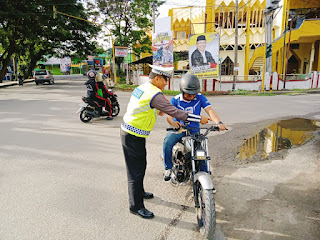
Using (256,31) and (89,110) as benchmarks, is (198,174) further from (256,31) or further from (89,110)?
(256,31)

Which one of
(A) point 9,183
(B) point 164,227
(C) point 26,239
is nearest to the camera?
(C) point 26,239

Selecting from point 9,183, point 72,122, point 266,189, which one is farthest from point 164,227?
point 72,122

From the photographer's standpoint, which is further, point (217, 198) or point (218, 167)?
point (218, 167)

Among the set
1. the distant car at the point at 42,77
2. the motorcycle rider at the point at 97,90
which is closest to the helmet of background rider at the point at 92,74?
the motorcycle rider at the point at 97,90

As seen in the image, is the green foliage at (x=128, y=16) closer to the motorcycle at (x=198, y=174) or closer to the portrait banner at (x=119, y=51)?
the portrait banner at (x=119, y=51)

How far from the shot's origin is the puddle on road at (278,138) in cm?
564

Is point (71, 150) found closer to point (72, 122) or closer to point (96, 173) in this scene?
point (96, 173)

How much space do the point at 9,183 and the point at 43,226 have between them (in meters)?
1.58

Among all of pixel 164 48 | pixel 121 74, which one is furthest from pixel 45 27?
pixel 164 48

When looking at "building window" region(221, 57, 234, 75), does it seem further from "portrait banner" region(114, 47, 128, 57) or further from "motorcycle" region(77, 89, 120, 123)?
"motorcycle" region(77, 89, 120, 123)

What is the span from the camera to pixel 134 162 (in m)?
3.10

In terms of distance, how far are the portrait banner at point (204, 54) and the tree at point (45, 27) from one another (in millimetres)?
15119

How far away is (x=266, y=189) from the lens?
385 cm

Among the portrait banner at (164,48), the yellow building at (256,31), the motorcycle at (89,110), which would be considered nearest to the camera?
the motorcycle at (89,110)
